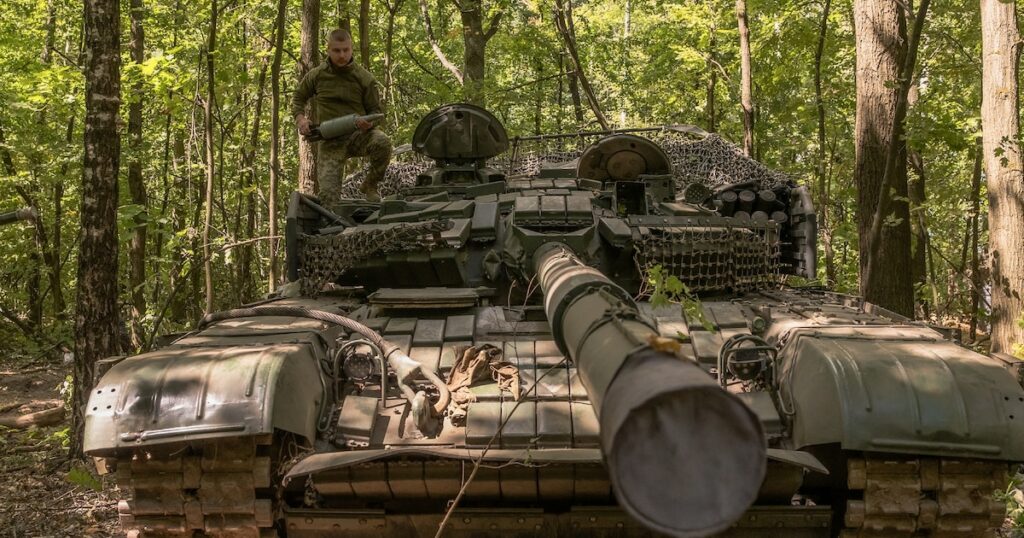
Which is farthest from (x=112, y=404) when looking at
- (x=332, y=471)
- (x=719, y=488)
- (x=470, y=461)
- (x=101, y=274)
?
(x=101, y=274)

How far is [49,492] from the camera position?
8609 mm

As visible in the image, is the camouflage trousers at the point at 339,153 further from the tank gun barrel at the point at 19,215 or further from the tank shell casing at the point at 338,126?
the tank gun barrel at the point at 19,215

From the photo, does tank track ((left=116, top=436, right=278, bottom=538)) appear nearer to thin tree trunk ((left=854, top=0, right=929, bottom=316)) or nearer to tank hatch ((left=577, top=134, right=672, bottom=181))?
tank hatch ((left=577, top=134, right=672, bottom=181))

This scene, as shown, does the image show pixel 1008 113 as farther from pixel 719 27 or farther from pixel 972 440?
pixel 719 27

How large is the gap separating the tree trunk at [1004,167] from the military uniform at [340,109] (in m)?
6.88

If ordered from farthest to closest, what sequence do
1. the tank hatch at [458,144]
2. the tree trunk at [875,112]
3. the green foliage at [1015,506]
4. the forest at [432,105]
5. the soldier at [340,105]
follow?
the tree trunk at [875,112] < the forest at [432,105] < the soldier at [340,105] < the tank hatch at [458,144] < the green foliage at [1015,506]

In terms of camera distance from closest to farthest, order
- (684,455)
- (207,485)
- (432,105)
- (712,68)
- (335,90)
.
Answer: (684,455), (207,485), (335,90), (712,68), (432,105)

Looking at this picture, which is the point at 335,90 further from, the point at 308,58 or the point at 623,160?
the point at 623,160

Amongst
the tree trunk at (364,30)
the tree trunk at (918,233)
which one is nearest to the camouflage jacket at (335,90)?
the tree trunk at (364,30)

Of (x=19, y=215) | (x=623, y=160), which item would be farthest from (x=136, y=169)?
(x=623, y=160)

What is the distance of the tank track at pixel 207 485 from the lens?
4988 mm

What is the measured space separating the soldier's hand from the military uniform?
213mm

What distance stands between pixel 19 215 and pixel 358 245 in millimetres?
2629

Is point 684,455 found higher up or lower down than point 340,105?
lower down
